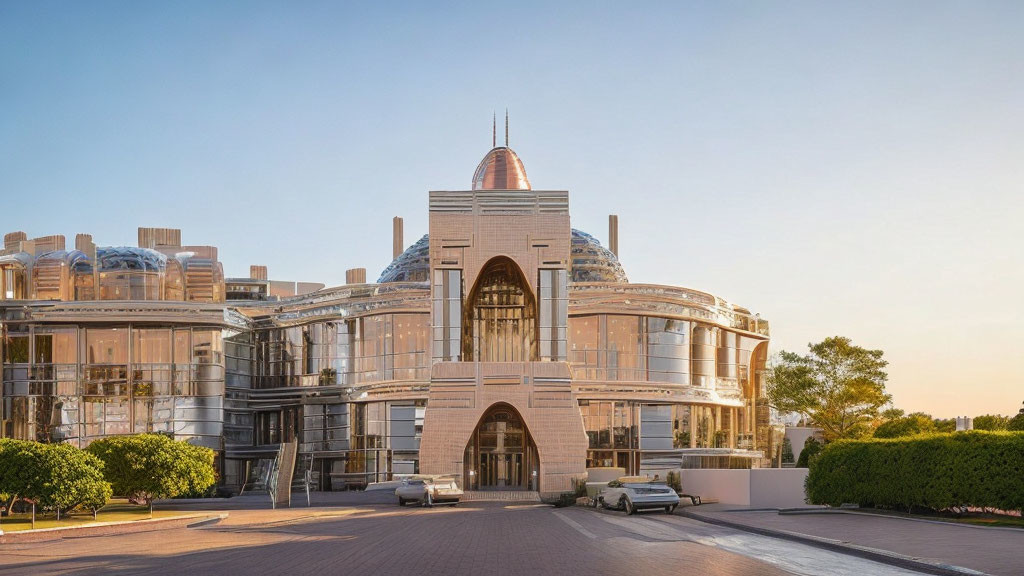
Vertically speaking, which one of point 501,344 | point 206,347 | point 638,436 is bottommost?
point 638,436

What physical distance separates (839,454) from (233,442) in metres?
36.8

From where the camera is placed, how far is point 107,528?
2911cm

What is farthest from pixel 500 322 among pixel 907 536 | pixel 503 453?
pixel 907 536

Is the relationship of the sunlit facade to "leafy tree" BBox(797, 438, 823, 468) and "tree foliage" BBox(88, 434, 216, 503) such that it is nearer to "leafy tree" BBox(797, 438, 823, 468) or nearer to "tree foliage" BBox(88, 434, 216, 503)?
"leafy tree" BBox(797, 438, 823, 468)

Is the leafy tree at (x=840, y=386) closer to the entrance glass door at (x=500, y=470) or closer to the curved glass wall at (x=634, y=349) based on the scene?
the curved glass wall at (x=634, y=349)

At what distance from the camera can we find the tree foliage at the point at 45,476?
29922 mm

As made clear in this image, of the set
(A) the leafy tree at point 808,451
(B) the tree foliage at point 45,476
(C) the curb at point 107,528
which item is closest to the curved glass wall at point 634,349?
(A) the leafy tree at point 808,451

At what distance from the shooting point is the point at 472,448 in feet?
175

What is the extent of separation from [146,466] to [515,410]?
17.3 m

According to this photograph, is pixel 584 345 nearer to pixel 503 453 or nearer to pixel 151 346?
pixel 503 453

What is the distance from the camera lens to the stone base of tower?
1825 inches

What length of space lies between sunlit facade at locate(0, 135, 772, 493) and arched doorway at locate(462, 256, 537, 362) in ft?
0.27

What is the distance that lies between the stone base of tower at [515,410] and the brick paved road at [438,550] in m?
14.5

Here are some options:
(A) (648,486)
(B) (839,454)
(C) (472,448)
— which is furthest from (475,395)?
(B) (839,454)
